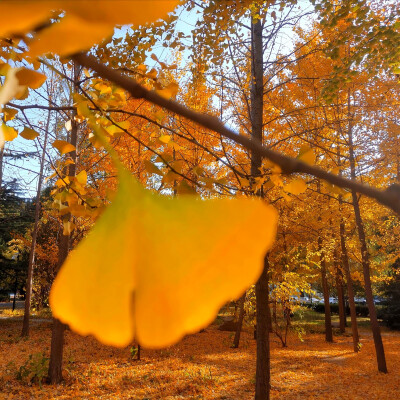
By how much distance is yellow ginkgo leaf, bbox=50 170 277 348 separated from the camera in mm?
198

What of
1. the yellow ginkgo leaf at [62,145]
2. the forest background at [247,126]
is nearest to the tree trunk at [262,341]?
the forest background at [247,126]

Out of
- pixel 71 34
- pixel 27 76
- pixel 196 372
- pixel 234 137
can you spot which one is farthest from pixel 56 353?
pixel 71 34

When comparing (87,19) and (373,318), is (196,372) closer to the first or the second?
(373,318)

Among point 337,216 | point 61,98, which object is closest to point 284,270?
point 337,216

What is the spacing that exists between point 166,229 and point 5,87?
15.2 inches

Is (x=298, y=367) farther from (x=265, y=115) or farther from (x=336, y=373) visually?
(x=265, y=115)

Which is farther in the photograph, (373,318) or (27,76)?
(373,318)

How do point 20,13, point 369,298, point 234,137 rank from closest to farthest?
point 20,13 → point 234,137 → point 369,298

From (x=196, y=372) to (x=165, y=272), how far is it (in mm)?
6599

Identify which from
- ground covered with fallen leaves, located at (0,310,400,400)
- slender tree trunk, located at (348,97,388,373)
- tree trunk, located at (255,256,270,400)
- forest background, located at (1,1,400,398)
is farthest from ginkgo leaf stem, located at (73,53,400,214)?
slender tree trunk, located at (348,97,388,373)

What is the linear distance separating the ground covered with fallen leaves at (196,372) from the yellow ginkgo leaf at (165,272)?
5286 mm

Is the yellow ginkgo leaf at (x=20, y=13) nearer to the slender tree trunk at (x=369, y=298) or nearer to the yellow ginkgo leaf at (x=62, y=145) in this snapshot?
the yellow ginkgo leaf at (x=62, y=145)

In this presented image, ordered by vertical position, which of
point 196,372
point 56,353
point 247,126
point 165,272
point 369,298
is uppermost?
point 247,126

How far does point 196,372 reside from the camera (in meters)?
6.04
